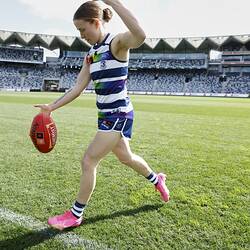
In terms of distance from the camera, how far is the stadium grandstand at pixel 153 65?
7225 centimetres

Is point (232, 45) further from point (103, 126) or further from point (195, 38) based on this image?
point (103, 126)

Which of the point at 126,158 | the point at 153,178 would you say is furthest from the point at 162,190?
the point at 126,158

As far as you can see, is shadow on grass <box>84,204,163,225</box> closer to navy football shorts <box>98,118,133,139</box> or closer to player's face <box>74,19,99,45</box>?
navy football shorts <box>98,118,133,139</box>

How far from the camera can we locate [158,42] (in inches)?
3169

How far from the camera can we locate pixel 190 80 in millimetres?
76062

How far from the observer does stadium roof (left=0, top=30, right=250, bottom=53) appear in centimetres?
7494

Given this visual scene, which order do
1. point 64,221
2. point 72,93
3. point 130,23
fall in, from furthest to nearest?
point 72,93
point 64,221
point 130,23

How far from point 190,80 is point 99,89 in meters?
75.2

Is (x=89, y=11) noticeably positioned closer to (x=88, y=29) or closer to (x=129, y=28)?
(x=88, y=29)

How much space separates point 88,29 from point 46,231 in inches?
73.2

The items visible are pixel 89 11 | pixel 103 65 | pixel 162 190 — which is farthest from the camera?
pixel 162 190

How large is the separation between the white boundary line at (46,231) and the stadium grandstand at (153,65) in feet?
217

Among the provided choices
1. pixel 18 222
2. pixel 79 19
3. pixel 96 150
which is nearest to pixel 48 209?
pixel 18 222

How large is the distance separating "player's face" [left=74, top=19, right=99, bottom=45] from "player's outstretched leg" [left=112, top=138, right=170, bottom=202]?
1.03 m
